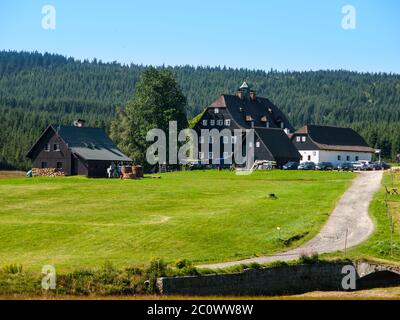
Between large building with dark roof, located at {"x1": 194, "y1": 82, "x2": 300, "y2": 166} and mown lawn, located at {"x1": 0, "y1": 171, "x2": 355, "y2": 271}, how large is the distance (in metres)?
34.8

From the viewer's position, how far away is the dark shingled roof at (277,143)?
109 m

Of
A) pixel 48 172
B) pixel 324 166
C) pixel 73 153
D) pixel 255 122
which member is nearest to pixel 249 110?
pixel 255 122

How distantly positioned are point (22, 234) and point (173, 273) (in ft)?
46.3

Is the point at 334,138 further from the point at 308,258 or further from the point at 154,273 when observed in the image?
the point at 154,273

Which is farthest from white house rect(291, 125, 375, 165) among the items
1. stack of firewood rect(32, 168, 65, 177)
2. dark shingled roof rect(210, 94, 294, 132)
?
stack of firewood rect(32, 168, 65, 177)

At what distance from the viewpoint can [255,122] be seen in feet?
419

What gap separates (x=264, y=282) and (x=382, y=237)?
11.8 m

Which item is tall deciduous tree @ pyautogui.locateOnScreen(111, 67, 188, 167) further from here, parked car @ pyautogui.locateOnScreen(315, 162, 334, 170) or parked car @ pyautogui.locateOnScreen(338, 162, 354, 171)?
parked car @ pyautogui.locateOnScreen(338, 162, 354, 171)

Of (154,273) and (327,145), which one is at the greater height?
(327,145)
